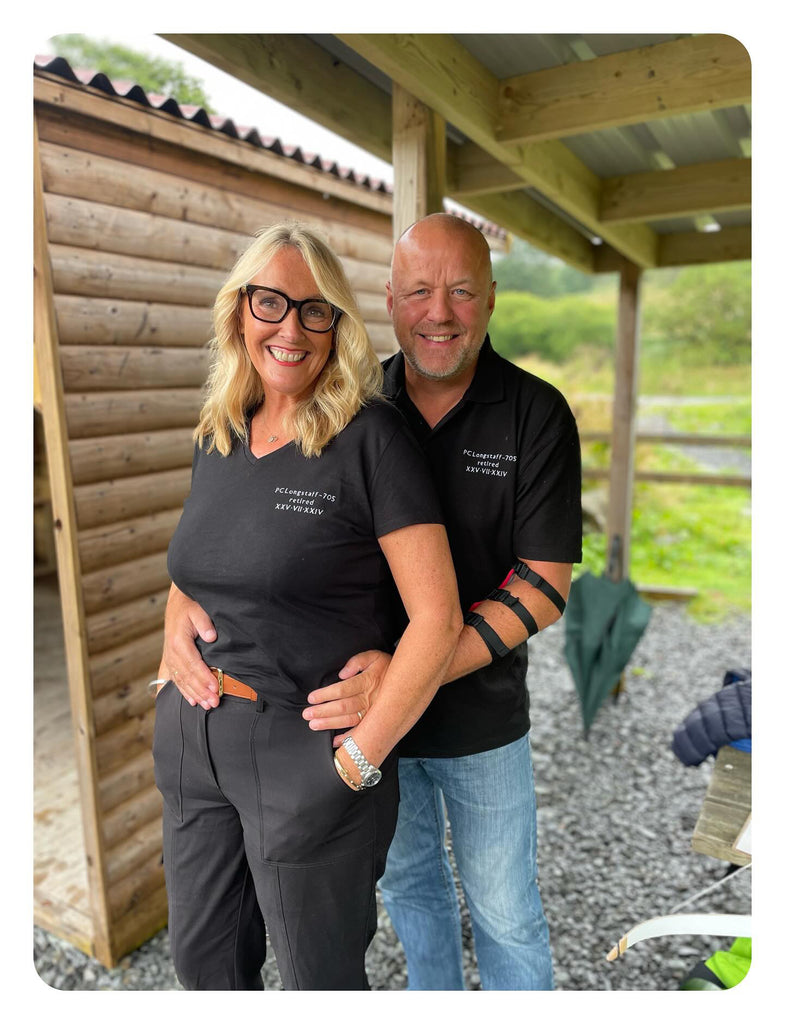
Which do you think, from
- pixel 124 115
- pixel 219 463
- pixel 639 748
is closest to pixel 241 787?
pixel 219 463

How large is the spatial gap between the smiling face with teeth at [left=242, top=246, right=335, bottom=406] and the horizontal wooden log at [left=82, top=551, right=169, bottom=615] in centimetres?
132

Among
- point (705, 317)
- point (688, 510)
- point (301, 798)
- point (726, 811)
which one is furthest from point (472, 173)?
point (705, 317)

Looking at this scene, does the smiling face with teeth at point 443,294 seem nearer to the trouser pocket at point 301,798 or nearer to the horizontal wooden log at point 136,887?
the trouser pocket at point 301,798

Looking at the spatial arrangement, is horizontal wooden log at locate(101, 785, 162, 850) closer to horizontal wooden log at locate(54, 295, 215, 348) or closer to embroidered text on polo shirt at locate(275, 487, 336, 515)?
horizontal wooden log at locate(54, 295, 215, 348)

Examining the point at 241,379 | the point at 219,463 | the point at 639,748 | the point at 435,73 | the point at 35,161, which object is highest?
the point at 435,73

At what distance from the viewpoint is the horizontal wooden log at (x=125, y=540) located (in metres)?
2.37

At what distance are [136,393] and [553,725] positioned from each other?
3.19 m

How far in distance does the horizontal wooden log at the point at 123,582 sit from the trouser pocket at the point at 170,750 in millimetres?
1005

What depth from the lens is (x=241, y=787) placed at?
54.2 inches

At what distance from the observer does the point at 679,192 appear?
368 centimetres

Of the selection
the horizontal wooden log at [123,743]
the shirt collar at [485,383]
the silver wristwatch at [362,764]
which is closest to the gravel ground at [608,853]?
the horizontal wooden log at [123,743]

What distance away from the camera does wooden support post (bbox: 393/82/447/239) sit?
6.78 feet

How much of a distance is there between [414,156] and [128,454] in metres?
1.34
